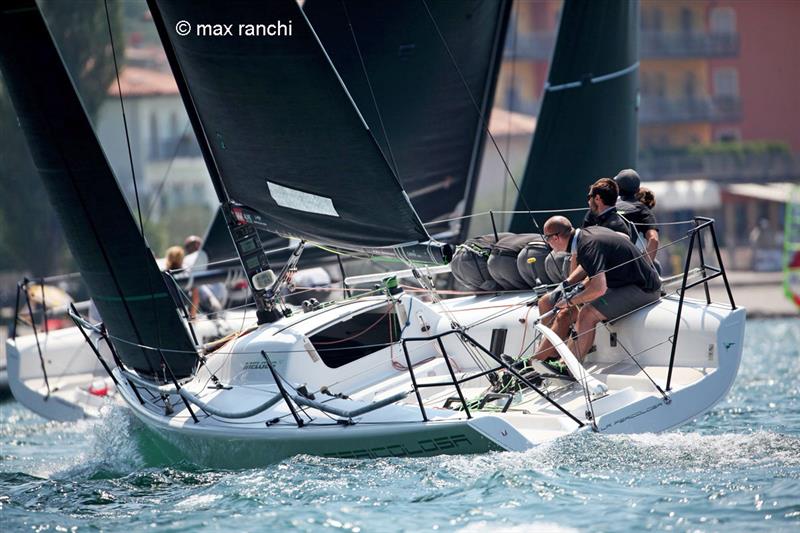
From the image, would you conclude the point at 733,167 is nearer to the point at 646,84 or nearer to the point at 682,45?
the point at 646,84

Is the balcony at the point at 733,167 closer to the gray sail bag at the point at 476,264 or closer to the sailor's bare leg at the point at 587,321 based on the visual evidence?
the gray sail bag at the point at 476,264

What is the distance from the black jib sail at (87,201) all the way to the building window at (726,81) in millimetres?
33512

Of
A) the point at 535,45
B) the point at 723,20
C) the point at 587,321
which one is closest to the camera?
the point at 587,321

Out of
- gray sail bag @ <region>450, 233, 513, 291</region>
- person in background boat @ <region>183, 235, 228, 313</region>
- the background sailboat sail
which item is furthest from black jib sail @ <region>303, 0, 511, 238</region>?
gray sail bag @ <region>450, 233, 513, 291</region>

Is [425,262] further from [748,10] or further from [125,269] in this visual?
[748,10]

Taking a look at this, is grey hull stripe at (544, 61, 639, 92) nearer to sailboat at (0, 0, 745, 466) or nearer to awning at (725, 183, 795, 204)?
sailboat at (0, 0, 745, 466)

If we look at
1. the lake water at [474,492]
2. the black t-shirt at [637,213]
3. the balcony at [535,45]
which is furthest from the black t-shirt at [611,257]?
the balcony at [535,45]

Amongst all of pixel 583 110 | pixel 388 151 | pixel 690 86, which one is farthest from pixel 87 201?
pixel 690 86

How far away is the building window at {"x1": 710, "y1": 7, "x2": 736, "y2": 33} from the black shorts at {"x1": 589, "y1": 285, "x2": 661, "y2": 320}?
106ft

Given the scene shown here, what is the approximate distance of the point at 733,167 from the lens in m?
35.6

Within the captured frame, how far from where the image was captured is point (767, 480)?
611 centimetres

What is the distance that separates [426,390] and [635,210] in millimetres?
1947

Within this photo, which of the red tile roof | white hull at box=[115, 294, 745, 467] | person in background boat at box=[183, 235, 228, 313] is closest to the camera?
white hull at box=[115, 294, 745, 467]

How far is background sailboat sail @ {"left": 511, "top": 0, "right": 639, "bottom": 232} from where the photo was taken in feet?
38.9
